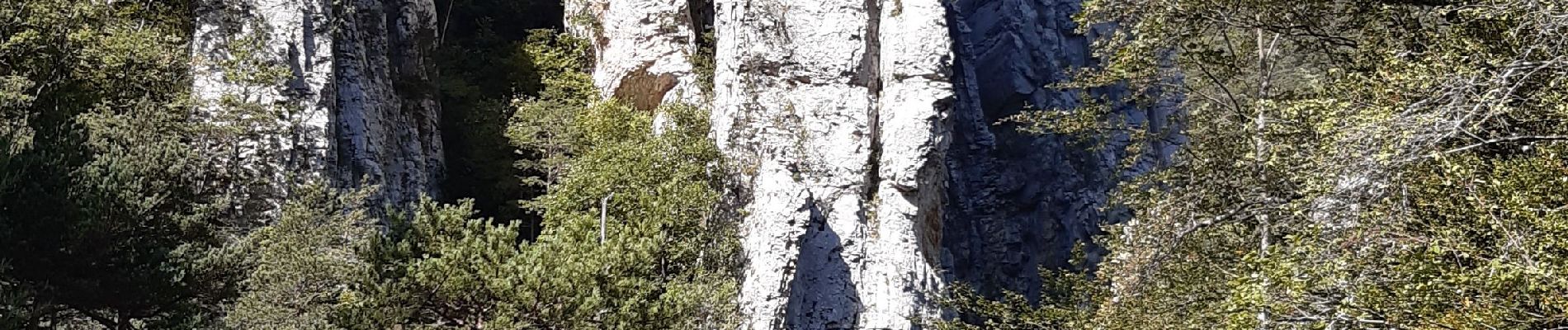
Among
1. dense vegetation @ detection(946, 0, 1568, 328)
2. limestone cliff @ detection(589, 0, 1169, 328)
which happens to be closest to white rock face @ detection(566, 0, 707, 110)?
limestone cliff @ detection(589, 0, 1169, 328)

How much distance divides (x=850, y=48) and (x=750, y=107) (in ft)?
9.97

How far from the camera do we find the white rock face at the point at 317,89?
2041cm

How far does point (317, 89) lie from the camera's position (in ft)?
71.2

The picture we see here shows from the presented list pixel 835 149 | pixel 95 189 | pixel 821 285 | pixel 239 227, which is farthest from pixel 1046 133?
pixel 835 149

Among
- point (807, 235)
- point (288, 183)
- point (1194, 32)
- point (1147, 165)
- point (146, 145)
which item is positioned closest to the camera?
point (1194, 32)

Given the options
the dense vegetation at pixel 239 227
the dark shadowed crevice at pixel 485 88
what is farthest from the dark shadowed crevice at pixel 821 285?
the dark shadowed crevice at pixel 485 88

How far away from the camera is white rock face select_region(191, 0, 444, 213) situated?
20.4 m

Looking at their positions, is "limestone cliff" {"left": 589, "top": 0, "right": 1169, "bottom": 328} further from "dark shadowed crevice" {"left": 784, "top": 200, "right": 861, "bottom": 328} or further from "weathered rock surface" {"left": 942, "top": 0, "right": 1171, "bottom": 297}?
"weathered rock surface" {"left": 942, "top": 0, "right": 1171, "bottom": 297}

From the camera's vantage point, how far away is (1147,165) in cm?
4078

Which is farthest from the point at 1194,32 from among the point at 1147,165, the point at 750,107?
the point at 1147,165

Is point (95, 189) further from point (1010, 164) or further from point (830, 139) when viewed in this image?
point (1010, 164)

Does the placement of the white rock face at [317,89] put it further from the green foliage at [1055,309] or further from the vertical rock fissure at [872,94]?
the green foliage at [1055,309]

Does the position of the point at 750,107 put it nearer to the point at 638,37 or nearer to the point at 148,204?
the point at 638,37

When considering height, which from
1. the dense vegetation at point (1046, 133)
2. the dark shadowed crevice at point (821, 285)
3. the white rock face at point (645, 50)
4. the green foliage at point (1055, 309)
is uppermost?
the white rock face at point (645, 50)
